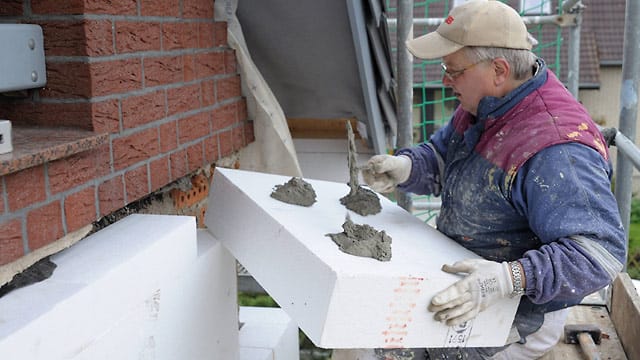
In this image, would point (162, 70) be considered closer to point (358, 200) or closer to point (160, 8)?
point (160, 8)

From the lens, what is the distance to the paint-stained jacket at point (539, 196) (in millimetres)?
1888

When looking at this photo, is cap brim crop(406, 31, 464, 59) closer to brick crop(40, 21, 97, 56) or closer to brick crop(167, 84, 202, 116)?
brick crop(167, 84, 202, 116)

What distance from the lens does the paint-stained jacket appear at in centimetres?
189

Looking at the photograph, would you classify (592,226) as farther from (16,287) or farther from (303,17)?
(303,17)

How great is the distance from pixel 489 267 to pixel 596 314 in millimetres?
1534

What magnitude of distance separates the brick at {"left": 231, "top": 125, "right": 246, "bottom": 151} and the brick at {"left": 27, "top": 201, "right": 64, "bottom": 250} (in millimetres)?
1320

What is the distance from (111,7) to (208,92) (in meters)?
0.78

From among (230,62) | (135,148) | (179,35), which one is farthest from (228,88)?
(135,148)

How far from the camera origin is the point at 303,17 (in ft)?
10.5

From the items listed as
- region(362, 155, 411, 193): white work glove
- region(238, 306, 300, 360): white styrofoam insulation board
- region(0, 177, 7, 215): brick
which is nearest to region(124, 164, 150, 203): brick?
region(0, 177, 7, 215): brick

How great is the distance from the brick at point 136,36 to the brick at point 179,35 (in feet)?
0.17

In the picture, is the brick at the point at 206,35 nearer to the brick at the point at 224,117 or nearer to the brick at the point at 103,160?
the brick at the point at 224,117

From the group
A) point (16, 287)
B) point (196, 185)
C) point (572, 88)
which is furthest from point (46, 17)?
point (572, 88)

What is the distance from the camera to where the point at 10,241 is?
60.5 inches
